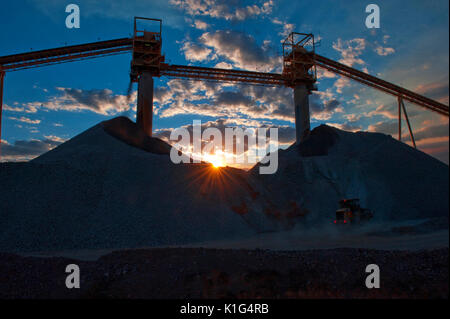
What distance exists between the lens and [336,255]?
8.91 m

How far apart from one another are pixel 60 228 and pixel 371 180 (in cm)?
2032

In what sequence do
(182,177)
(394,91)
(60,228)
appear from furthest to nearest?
(394,91) < (182,177) < (60,228)

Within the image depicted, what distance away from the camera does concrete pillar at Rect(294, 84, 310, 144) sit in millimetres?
34219

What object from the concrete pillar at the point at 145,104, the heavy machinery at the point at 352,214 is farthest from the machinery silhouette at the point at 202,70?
the heavy machinery at the point at 352,214

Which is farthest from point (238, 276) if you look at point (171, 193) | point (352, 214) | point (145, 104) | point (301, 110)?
point (301, 110)

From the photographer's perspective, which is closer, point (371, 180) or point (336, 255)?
point (336, 255)

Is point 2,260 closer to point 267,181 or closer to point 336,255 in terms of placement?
point 336,255

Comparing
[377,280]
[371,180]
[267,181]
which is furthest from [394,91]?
[377,280]

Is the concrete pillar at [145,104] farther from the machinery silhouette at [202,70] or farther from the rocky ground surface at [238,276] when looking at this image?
the rocky ground surface at [238,276]

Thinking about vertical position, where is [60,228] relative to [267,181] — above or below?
below

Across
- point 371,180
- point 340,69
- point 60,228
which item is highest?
point 340,69

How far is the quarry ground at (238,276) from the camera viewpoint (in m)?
6.48

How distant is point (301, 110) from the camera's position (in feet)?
114

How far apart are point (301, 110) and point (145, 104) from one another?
17502mm
